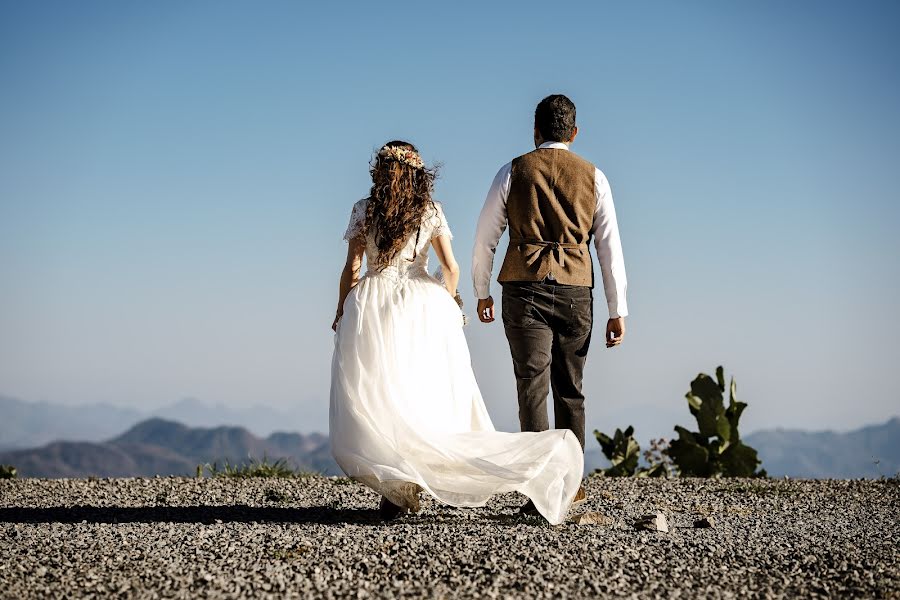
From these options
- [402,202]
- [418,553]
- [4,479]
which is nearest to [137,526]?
[418,553]

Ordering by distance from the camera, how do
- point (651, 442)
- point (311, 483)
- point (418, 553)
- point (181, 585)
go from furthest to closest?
point (651, 442)
point (311, 483)
point (418, 553)
point (181, 585)

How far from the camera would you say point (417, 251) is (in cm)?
608

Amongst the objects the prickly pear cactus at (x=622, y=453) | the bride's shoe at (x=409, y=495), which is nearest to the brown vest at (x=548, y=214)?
the bride's shoe at (x=409, y=495)

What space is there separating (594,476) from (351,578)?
16.9ft

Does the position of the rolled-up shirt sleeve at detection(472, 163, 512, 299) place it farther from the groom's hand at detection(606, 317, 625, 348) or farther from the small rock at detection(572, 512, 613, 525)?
the small rock at detection(572, 512, 613, 525)

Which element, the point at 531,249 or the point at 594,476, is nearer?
the point at 531,249

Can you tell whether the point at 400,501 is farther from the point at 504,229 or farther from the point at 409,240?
the point at 504,229

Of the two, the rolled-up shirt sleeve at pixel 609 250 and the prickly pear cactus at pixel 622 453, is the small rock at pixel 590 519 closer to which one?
the rolled-up shirt sleeve at pixel 609 250

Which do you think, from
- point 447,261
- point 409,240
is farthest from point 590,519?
point 409,240

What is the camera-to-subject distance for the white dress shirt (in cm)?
605

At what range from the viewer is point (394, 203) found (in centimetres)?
597

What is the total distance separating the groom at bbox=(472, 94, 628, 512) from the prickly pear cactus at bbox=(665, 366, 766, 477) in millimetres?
4008

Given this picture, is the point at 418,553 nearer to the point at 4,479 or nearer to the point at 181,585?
the point at 181,585

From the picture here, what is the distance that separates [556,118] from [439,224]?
97 centimetres
